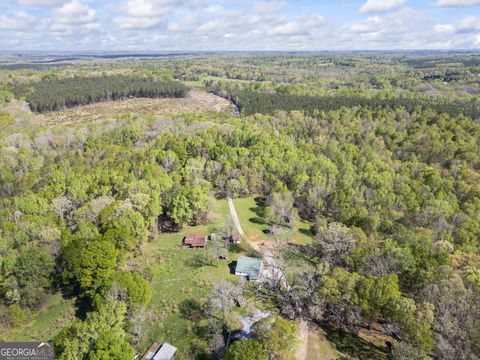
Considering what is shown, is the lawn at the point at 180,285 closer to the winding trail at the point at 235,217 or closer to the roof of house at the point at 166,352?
the roof of house at the point at 166,352

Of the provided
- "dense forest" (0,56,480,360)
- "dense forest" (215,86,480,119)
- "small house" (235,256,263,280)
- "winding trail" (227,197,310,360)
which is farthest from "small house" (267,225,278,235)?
"dense forest" (215,86,480,119)

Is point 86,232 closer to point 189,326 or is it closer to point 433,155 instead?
point 189,326

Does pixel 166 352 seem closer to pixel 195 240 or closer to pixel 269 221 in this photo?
pixel 195 240

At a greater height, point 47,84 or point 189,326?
point 47,84

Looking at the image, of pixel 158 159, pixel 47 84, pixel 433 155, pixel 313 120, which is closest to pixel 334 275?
pixel 158 159

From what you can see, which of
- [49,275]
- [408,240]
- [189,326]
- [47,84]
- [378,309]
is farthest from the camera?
[47,84]

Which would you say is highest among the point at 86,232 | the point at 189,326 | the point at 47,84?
the point at 47,84

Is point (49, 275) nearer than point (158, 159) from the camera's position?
Yes

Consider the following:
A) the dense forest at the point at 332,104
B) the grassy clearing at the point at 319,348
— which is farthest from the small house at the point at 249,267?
the dense forest at the point at 332,104
